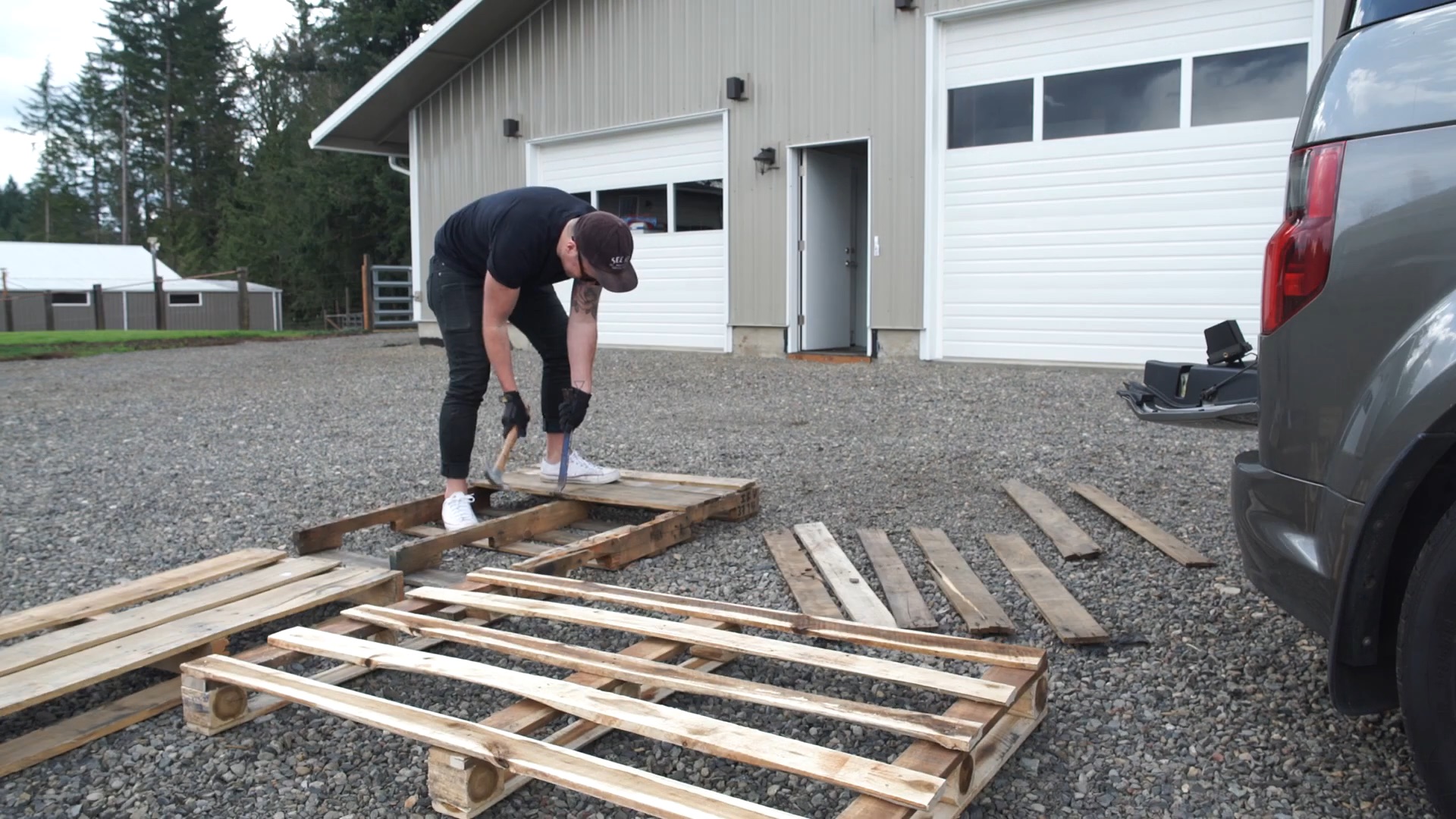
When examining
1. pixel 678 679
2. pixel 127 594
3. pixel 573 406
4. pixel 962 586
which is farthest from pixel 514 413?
pixel 678 679

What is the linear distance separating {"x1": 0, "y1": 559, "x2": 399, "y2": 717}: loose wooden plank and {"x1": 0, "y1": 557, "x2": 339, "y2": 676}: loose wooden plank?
1.2 inches

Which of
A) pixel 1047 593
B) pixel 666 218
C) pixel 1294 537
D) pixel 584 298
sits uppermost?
pixel 666 218

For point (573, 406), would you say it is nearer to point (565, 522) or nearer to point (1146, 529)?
point (565, 522)

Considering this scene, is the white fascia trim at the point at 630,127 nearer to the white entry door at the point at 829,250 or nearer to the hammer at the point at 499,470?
the white entry door at the point at 829,250

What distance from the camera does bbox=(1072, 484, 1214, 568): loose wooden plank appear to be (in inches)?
153

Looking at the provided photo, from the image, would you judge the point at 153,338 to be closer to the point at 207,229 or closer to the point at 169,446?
the point at 169,446

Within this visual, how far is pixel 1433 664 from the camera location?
1.93 m

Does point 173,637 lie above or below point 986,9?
below

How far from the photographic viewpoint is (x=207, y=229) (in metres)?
50.7

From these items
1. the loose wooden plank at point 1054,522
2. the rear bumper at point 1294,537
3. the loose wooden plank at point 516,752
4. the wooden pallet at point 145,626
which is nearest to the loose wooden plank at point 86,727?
the wooden pallet at point 145,626

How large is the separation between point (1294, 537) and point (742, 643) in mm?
1303

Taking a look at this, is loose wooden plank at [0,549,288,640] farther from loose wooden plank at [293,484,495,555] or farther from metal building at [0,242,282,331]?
metal building at [0,242,282,331]

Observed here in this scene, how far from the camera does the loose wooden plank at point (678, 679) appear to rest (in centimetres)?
219

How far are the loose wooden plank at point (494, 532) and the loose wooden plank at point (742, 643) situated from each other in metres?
0.45
